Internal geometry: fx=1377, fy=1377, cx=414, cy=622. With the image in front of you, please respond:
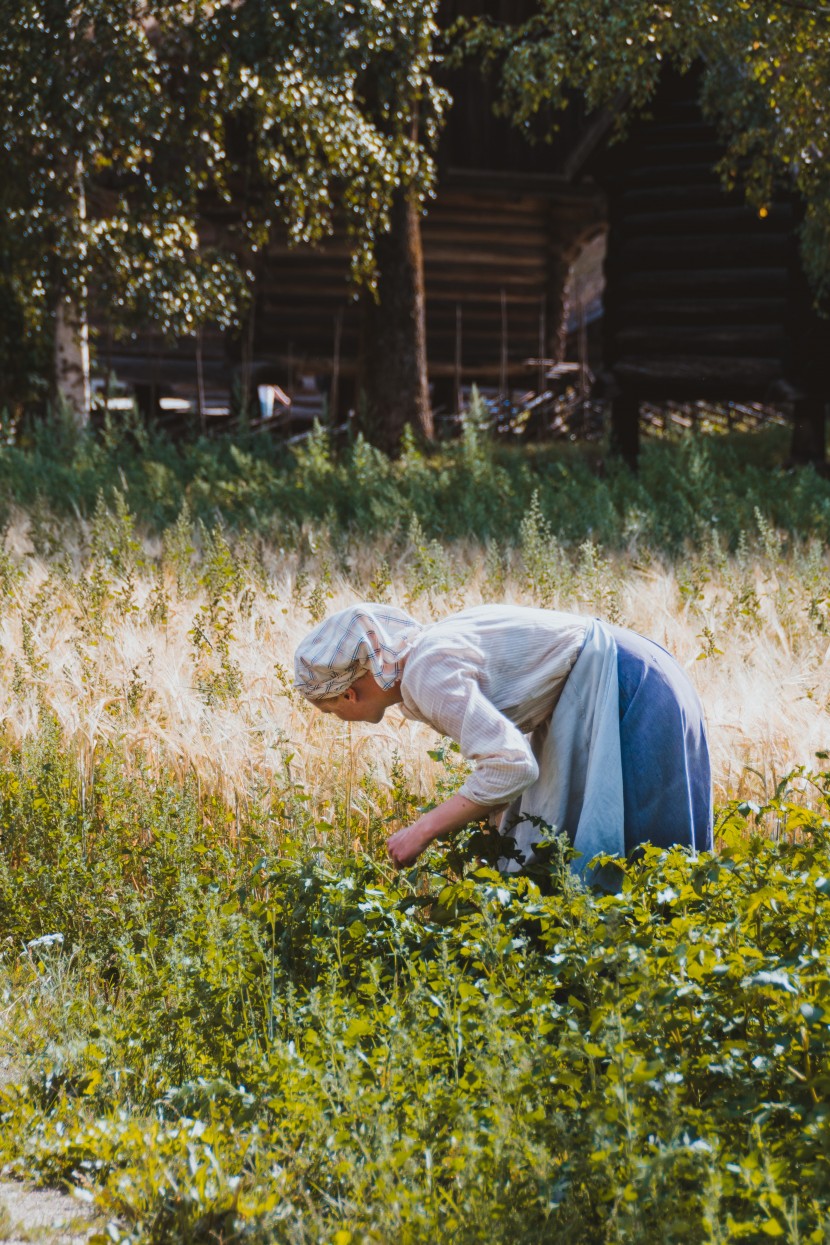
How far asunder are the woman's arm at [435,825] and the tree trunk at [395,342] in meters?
10.5

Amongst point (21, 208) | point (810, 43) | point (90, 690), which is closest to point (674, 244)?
point (810, 43)

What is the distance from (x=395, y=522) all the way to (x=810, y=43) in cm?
400

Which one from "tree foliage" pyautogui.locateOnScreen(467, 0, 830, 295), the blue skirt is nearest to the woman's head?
the blue skirt

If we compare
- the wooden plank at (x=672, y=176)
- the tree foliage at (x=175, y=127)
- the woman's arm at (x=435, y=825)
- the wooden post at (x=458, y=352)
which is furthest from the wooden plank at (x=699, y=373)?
the woman's arm at (x=435, y=825)

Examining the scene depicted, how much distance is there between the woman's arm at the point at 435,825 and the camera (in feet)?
11.4

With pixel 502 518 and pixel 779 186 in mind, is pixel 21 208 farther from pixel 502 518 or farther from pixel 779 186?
pixel 779 186

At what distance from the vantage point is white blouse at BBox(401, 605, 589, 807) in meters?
3.39

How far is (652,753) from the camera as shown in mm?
3828

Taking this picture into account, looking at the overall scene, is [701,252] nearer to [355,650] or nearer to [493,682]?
[493,682]

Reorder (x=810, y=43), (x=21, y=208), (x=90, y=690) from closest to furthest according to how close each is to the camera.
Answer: (x=90, y=690)
(x=810, y=43)
(x=21, y=208)

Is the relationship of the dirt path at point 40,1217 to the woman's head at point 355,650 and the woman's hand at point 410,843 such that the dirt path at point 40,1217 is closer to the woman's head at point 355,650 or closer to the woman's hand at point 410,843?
the woman's hand at point 410,843

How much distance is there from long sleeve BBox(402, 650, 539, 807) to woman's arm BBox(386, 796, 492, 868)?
0.16ft

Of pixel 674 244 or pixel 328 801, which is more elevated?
pixel 674 244

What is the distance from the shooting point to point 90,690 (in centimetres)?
572
